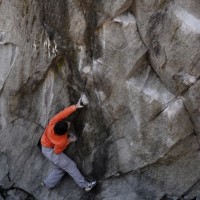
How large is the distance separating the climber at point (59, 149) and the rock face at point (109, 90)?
232mm

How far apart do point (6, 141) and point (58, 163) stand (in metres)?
1.60

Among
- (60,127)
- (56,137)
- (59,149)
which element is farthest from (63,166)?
(60,127)

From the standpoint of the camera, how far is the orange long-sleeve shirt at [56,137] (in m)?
8.10

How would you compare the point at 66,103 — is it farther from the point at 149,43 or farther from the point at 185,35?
the point at 185,35

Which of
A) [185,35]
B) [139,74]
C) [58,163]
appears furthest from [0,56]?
[185,35]

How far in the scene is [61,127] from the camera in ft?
26.1

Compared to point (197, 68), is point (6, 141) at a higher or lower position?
lower

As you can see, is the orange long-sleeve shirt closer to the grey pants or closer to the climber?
the climber

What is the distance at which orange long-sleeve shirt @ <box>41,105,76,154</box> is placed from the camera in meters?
8.10

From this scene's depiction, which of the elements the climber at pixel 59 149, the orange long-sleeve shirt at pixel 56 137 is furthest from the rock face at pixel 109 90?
the orange long-sleeve shirt at pixel 56 137

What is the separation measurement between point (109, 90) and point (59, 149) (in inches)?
61.9

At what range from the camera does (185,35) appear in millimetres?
6953

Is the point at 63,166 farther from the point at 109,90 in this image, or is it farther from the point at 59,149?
the point at 109,90

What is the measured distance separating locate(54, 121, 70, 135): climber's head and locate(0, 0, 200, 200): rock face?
1.60ft
